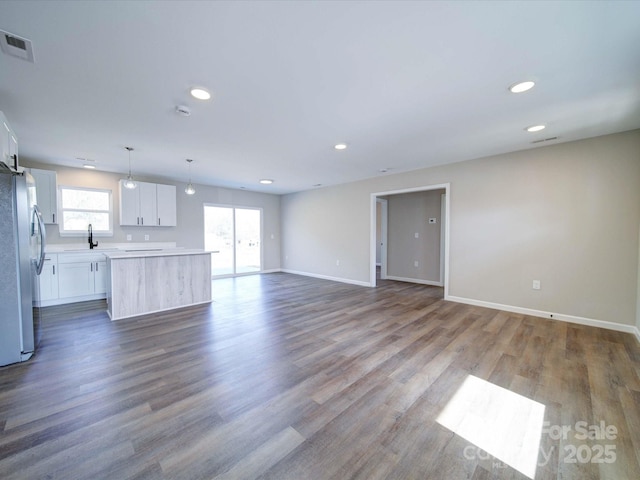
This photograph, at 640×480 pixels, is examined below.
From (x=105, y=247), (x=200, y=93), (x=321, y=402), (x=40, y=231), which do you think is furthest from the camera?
(x=105, y=247)

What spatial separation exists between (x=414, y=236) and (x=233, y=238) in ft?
16.7

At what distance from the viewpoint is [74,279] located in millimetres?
4727

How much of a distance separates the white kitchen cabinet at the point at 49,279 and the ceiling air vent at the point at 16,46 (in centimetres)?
396

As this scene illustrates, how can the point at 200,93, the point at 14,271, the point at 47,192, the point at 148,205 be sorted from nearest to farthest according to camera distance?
the point at 200,93 < the point at 14,271 < the point at 47,192 < the point at 148,205

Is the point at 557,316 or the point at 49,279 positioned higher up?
the point at 49,279

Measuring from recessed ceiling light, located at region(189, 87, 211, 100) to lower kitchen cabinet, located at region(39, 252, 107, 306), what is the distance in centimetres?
433

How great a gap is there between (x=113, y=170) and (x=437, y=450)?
6909mm

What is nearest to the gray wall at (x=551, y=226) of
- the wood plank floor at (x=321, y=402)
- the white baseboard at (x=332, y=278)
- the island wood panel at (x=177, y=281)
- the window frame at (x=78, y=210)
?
the wood plank floor at (x=321, y=402)

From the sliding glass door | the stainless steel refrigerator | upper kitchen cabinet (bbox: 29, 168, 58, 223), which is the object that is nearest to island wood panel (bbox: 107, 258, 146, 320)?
the stainless steel refrigerator

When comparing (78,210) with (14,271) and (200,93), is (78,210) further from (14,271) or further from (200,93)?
(200,93)

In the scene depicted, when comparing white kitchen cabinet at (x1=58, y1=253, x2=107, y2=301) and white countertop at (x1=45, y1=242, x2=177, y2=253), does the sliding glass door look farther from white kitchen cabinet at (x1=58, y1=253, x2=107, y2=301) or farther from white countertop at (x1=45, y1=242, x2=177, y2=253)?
white kitchen cabinet at (x1=58, y1=253, x2=107, y2=301)

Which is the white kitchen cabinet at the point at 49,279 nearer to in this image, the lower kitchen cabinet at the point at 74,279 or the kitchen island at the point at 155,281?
the lower kitchen cabinet at the point at 74,279

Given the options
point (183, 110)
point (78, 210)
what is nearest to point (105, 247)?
point (78, 210)

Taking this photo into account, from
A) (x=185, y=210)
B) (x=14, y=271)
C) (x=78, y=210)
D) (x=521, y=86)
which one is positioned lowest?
(x=14, y=271)
